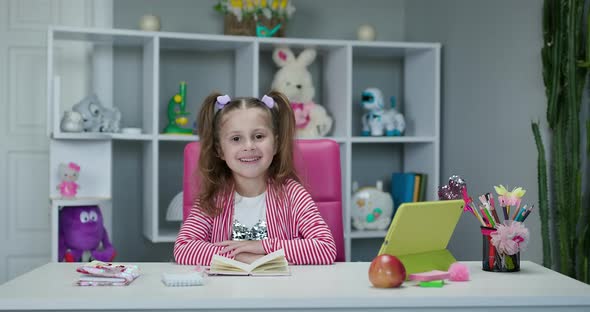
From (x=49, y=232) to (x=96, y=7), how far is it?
1.07 metres

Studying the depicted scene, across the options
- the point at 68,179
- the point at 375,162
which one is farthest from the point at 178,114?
the point at 375,162

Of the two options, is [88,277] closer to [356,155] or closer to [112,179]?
[112,179]

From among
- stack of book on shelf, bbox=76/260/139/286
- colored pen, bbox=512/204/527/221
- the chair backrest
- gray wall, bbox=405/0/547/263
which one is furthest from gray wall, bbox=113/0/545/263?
stack of book on shelf, bbox=76/260/139/286

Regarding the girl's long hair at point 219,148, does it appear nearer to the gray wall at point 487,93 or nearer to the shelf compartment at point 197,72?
the gray wall at point 487,93

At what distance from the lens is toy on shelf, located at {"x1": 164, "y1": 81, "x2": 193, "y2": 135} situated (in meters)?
3.29

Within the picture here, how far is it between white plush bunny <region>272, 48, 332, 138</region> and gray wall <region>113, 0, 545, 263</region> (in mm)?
314

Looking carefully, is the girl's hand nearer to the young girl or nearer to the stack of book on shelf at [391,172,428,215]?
the young girl

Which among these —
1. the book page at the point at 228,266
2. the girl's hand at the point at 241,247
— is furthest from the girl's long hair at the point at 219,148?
the book page at the point at 228,266

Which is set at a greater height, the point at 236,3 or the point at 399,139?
the point at 236,3

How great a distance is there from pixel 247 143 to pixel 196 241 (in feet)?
0.94

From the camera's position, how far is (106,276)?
1.44m

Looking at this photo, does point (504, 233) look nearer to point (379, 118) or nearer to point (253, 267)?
point (253, 267)

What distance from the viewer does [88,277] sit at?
144cm

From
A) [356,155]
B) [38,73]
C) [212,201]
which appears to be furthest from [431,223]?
[38,73]
